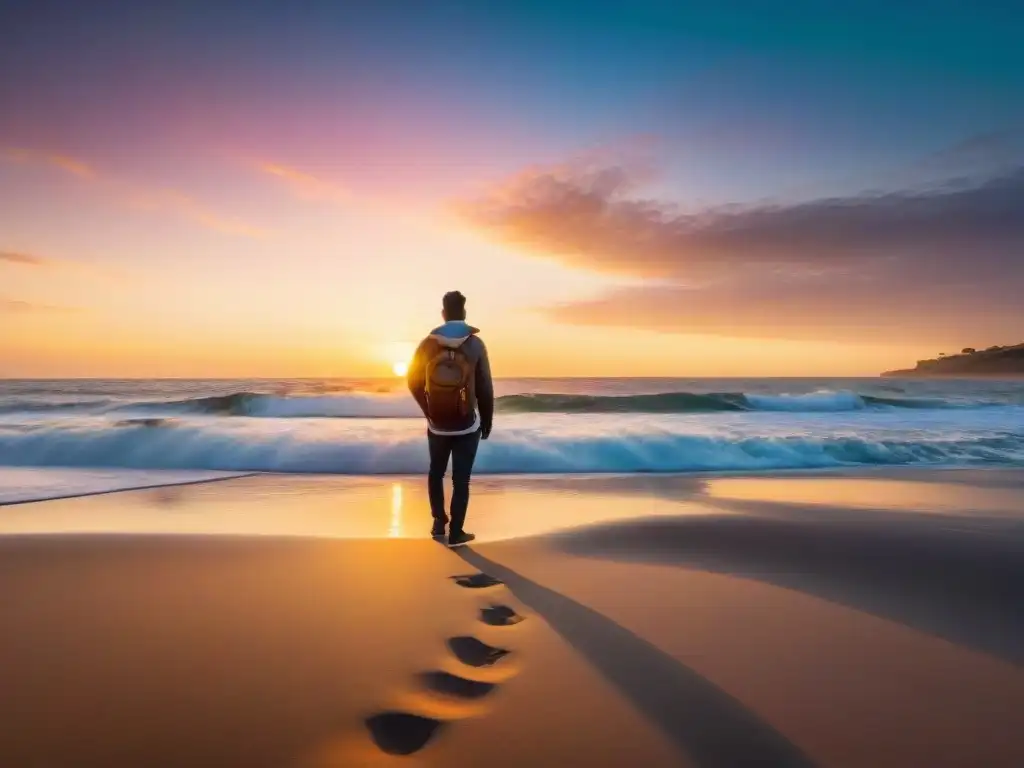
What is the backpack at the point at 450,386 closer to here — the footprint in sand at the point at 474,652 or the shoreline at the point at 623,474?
the footprint in sand at the point at 474,652

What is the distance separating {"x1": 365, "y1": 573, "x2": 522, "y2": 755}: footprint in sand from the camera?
241cm

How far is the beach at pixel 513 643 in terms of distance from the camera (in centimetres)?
243

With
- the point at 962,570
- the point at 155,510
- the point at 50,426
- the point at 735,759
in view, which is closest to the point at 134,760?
the point at 735,759

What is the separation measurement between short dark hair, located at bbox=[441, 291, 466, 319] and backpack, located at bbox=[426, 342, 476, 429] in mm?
375

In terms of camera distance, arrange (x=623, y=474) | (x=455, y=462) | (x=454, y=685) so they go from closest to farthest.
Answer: (x=454, y=685), (x=455, y=462), (x=623, y=474)

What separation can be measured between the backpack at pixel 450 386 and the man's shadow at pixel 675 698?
222 centimetres

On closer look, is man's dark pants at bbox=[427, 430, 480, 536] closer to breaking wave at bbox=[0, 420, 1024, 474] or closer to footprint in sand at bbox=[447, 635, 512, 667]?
footprint in sand at bbox=[447, 635, 512, 667]

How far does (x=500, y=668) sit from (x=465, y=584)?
1367mm

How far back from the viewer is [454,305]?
594 centimetres

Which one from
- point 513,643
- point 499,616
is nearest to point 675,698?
point 513,643

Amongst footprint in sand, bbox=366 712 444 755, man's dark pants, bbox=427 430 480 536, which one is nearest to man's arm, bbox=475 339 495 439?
man's dark pants, bbox=427 430 480 536

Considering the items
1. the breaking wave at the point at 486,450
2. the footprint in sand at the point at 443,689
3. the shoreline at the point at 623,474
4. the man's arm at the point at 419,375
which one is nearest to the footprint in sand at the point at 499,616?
the footprint in sand at the point at 443,689

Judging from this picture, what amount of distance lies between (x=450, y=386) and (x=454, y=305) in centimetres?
75

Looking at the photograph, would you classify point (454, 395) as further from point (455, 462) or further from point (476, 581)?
point (476, 581)
